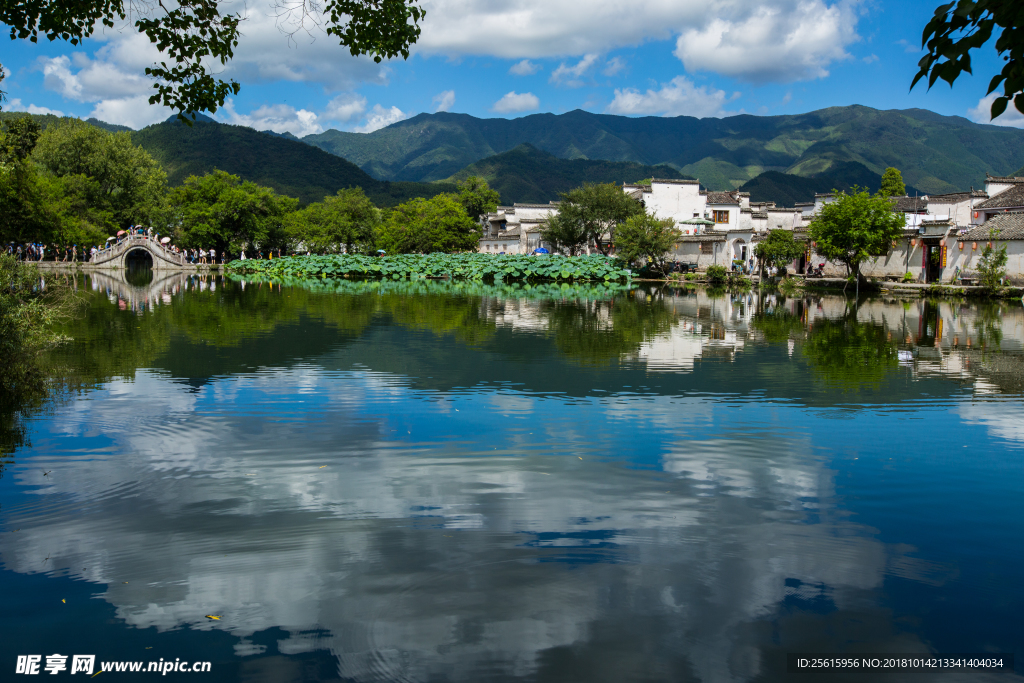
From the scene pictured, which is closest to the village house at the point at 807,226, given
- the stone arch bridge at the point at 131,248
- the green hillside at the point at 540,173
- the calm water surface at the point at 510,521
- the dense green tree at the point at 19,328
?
the stone arch bridge at the point at 131,248

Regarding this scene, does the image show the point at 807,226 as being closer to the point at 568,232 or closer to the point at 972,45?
the point at 568,232

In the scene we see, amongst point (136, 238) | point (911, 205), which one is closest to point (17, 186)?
point (136, 238)

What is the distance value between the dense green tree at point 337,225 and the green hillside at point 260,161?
114 ft

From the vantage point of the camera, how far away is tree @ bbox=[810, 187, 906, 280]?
117ft

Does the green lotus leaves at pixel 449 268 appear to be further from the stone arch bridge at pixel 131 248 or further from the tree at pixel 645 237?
the stone arch bridge at pixel 131 248

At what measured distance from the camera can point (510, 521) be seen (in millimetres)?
5785

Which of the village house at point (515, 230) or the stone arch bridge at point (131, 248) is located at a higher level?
the village house at point (515, 230)

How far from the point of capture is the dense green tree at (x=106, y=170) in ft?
203

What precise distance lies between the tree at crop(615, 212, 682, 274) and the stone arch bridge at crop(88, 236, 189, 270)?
36730 millimetres

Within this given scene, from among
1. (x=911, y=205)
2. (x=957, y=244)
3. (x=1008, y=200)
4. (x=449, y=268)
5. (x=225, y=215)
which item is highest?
(x=225, y=215)

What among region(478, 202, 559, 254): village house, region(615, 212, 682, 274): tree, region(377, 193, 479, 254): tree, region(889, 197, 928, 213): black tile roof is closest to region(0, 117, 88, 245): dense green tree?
region(615, 212, 682, 274): tree

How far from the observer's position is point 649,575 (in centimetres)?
488

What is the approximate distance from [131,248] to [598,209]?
38932 mm

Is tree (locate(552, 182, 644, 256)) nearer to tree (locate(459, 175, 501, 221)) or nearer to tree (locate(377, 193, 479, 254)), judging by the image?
tree (locate(377, 193, 479, 254))
